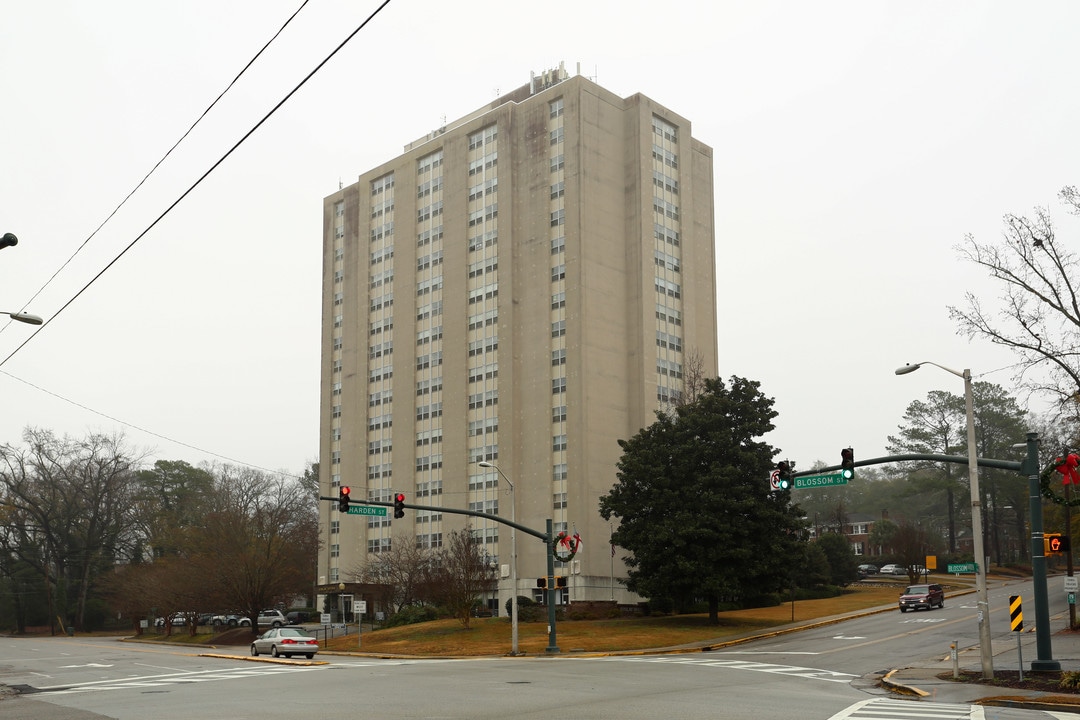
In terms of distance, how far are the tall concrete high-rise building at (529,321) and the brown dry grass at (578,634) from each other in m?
15.5

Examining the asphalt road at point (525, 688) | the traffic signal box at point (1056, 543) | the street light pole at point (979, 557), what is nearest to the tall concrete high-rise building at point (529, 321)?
the asphalt road at point (525, 688)

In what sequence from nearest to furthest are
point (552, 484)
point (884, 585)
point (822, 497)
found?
point (552, 484) → point (884, 585) → point (822, 497)

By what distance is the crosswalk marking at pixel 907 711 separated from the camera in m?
19.3

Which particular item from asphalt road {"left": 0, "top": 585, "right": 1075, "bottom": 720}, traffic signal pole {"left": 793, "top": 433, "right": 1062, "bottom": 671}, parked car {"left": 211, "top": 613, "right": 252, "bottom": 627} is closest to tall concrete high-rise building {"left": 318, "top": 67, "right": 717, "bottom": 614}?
parked car {"left": 211, "top": 613, "right": 252, "bottom": 627}

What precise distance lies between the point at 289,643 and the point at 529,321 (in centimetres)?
4158

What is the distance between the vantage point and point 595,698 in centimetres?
2238

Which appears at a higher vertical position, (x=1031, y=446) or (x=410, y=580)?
(x=1031, y=446)

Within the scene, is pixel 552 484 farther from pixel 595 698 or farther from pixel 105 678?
pixel 595 698

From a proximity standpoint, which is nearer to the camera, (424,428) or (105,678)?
(105,678)

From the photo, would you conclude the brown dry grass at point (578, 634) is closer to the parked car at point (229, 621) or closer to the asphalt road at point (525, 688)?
the asphalt road at point (525, 688)

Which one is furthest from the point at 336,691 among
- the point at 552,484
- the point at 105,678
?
the point at 552,484

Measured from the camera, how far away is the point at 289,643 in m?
47.8

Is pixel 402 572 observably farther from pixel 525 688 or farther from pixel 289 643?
pixel 525 688

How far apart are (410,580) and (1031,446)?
5157 cm
